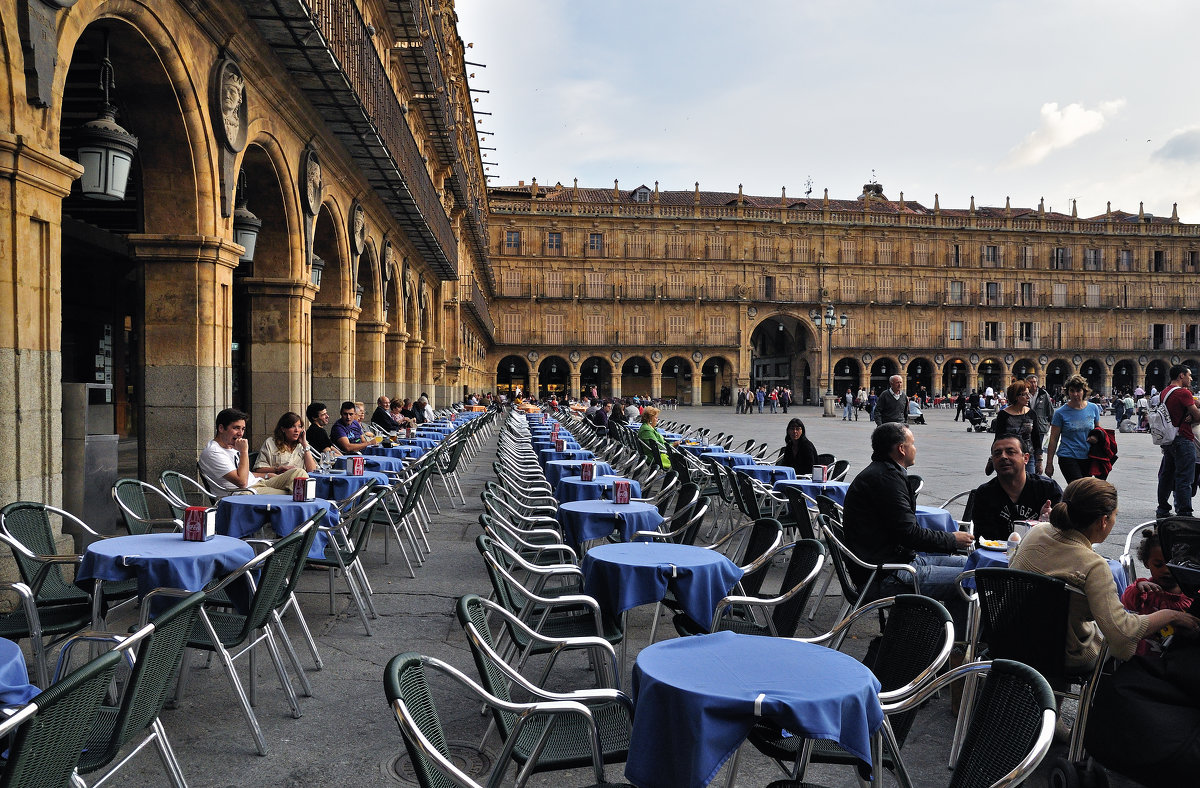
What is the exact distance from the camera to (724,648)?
2609 mm

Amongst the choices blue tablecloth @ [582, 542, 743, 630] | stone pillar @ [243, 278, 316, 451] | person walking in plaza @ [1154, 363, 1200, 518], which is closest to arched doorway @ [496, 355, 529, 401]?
stone pillar @ [243, 278, 316, 451]

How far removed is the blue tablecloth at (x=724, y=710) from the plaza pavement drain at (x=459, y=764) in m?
1.07

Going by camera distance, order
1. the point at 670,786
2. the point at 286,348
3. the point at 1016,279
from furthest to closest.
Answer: the point at 1016,279, the point at 286,348, the point at 670,786

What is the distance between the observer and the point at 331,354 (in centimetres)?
1283

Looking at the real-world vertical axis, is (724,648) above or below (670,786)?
above

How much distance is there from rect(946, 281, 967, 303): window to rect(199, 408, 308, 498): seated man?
2025 inches

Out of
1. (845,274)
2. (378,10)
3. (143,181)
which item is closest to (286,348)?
(143,181)

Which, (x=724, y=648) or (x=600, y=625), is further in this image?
(x=600, y=625)

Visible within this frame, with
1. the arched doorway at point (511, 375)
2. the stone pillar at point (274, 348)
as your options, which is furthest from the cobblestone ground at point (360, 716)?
the arched doorway at point (511, 375)

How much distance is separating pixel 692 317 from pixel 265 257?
40.3 meters

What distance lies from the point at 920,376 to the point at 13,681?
55963mm

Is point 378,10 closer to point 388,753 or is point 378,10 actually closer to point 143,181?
→ point 143,181

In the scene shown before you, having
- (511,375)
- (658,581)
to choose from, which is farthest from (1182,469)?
(511,375)

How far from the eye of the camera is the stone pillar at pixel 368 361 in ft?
50.8
